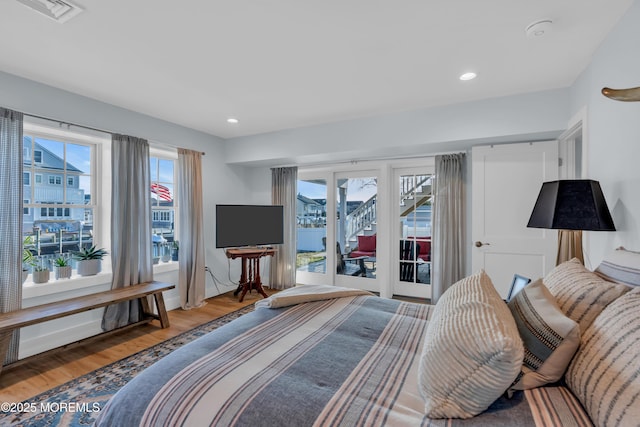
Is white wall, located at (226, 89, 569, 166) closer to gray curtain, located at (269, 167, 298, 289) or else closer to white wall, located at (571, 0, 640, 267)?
gray curtain, located at (269, 167, 298, 289)

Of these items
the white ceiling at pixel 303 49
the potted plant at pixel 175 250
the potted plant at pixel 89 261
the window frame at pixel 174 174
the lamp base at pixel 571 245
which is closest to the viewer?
the white ceiling at pixel 303 49

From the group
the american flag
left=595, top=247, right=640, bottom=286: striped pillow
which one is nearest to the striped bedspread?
left=595, top=247, right=640, bottom=286: striped pillow

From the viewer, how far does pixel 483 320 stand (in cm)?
96

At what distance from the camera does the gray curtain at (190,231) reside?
154 inches

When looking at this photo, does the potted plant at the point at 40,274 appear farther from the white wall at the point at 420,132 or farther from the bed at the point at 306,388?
the white wall at the point at 420,132

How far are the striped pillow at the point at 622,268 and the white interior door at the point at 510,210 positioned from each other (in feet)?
6.32

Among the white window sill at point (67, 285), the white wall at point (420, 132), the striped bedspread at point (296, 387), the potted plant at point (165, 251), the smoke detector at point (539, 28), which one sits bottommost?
the white window sill at point (67, 285)

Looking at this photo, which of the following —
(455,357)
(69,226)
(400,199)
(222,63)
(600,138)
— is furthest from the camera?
(400,199)

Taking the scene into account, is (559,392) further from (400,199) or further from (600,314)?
(400,199)

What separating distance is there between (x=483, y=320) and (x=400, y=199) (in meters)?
3.35

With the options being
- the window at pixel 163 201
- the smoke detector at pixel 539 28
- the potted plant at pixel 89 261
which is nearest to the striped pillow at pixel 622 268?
the smoke detector at pixel 539 28

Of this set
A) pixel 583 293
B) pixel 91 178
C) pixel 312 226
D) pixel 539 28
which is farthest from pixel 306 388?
pixel 312 226

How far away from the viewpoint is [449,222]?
12.1 feet

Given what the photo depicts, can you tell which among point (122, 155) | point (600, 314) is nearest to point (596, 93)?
point (600, 314)
